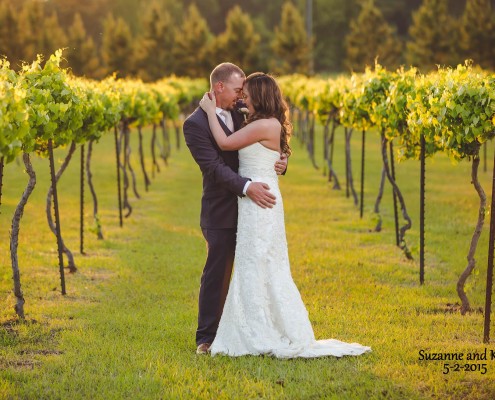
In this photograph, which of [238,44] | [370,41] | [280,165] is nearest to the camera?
[280,165]

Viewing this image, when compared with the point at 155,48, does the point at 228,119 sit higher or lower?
higher

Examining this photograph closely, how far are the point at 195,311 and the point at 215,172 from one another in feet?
8.01

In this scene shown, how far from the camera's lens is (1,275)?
10938 mm

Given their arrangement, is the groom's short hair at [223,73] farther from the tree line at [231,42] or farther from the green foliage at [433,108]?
the tree line at [231,42]

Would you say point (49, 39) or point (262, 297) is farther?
point (49, 39)

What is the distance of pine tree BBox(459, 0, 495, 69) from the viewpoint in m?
51.9

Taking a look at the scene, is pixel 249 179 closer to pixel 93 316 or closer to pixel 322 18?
pixel 93 316

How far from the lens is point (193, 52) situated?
61.3 metres

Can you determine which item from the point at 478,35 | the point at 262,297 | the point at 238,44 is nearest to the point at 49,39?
the point at 238,44

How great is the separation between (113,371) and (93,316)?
7.04 ft

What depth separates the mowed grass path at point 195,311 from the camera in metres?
6.39

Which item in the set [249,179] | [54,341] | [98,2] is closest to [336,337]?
[249,179]

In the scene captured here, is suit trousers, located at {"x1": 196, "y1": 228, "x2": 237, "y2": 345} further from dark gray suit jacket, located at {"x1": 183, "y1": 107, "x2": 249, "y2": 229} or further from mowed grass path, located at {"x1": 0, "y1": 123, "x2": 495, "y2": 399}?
mowed grass path, located at {"x1": 0, "y1": 123, "x2": 495, "y2": 399}

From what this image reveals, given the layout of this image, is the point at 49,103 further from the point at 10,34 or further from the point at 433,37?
the point at 433,37
